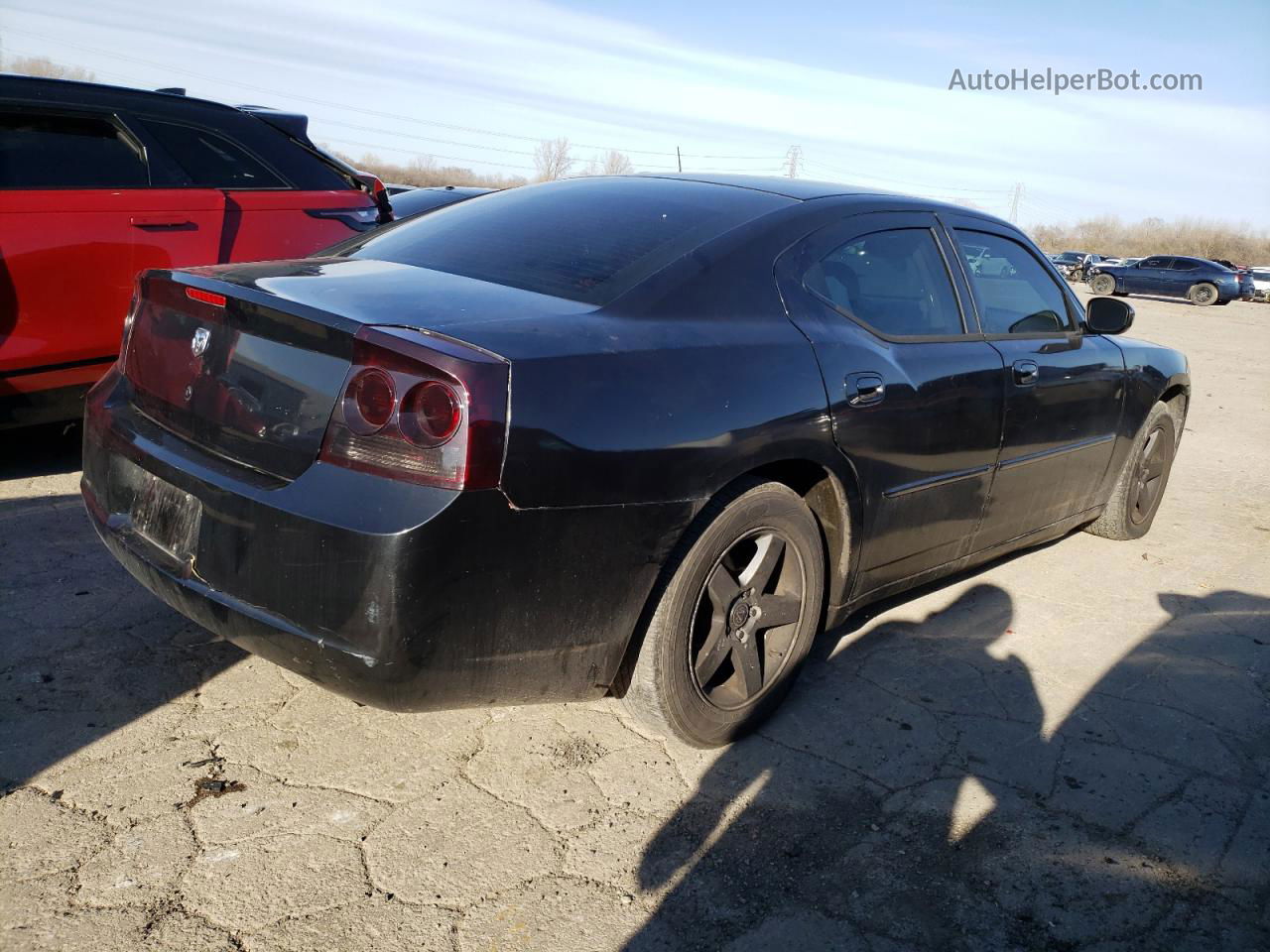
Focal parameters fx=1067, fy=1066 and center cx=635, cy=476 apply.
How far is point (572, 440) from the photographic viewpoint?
7.54ft

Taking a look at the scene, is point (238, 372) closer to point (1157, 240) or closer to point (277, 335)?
point (277, 335)

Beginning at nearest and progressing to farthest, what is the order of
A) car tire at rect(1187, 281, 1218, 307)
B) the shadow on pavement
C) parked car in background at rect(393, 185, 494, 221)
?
the shadow on pavement
parked car in background at rect(393, 185, 494, 221)
car tire at rect(1187, 281, 1218, 307)

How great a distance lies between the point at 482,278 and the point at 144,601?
1.65 m

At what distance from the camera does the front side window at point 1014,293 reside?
385 cm

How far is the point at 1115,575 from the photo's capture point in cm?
479

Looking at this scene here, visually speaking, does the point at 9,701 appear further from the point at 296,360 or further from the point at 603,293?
the point at 603,293

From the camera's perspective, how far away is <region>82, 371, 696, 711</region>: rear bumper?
2143 millimetres

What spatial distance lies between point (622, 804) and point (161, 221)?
3526 mm

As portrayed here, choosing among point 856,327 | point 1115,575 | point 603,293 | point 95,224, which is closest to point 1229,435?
point 1115,575

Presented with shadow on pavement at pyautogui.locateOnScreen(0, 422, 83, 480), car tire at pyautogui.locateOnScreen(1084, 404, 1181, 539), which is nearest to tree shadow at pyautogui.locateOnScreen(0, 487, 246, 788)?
shadow on pavement at pyautogui.locateOnScreen(0, 422, 83, 480)

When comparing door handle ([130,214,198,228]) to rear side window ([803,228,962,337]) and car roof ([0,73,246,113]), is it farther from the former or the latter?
rear side window ([803,228,962,337])

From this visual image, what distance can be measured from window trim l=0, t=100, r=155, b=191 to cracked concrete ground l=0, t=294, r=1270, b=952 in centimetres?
158

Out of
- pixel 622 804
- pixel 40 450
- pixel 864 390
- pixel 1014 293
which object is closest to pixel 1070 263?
pixel 1014 293

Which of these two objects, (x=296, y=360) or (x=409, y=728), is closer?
(x=296, y=360)
